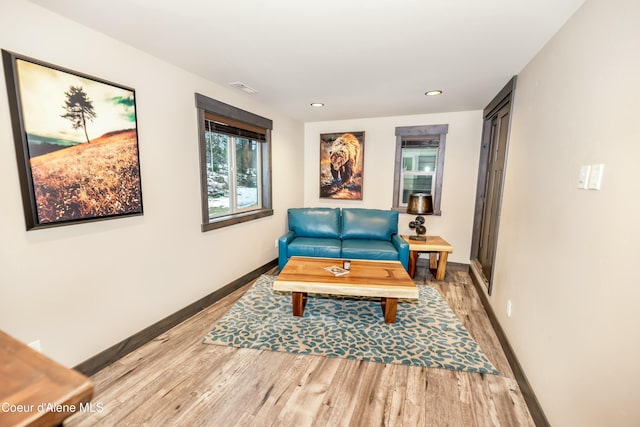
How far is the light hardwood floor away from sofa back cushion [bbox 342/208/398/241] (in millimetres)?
1896

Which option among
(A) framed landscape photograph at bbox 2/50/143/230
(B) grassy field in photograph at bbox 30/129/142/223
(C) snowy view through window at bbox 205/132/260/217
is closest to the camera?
(A) framed landscape photograph at bbox 2/50/143/230

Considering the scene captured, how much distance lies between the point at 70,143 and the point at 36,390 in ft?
5.09

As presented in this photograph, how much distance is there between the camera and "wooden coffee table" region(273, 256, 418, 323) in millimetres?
2348

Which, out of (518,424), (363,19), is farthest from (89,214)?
(518,424)

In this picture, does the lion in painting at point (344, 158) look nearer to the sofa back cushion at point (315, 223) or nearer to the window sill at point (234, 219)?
the sofa back cushion at point (315, 223)

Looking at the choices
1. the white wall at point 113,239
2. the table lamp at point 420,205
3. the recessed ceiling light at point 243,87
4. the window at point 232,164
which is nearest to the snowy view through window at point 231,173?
the window at point 232,164

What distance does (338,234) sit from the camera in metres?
3.95

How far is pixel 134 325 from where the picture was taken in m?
2.13

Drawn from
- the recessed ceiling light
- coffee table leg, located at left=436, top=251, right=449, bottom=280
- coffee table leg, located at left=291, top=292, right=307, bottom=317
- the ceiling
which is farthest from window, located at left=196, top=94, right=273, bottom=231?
coffee table leg, located at left=436, top=251, right=449, bottom=280

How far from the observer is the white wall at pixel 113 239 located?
147 centimetres

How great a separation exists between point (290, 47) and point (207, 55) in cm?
68

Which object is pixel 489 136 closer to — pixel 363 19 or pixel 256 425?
pixel 363 19

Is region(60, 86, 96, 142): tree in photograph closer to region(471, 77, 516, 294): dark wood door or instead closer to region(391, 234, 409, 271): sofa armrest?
region(391, 234, 409, 271): sofa armrest

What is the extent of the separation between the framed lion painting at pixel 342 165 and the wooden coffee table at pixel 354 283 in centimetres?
196
